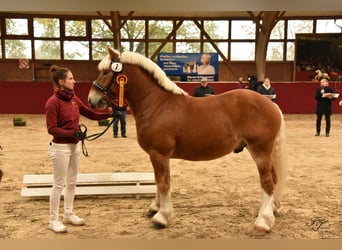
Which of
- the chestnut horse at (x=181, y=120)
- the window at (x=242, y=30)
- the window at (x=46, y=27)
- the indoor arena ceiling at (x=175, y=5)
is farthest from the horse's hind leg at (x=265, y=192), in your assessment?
the window at (x=46, y=27)

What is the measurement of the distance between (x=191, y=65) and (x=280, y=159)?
11253 mm

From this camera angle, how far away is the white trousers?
2.95 m

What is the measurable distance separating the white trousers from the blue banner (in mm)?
11230

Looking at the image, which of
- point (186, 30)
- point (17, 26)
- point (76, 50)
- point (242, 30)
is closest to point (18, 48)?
point (17, 26)

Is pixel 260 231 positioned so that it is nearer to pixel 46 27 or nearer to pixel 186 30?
pixel 186 30

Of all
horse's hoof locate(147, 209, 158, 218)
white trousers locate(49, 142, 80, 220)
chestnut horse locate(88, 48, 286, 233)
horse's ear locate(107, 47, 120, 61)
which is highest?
horse's ear locate(107, 47, 120, 61)

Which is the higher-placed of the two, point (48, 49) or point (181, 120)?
point (48, 49)

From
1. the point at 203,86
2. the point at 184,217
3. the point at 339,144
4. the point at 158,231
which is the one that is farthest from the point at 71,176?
the point at 339,144

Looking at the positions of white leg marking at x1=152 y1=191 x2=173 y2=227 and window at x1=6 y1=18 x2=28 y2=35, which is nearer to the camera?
white leg marking at x1=152 y1=191 x2=173 y2=227

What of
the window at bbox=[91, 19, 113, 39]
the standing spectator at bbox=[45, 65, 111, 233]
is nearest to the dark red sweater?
the standing spectator at bbox=[45, 65, 111, 233]

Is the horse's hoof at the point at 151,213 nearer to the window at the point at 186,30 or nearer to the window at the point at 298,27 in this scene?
the window at the point at 186,30

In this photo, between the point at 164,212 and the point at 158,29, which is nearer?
the point at 164,212

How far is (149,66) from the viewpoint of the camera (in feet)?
10.4

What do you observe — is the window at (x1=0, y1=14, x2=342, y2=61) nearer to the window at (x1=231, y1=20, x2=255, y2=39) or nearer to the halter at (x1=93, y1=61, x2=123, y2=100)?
the window at (x1=231, y1=20, x2=255, y2=39)
